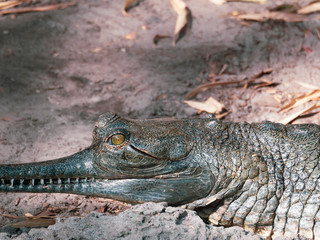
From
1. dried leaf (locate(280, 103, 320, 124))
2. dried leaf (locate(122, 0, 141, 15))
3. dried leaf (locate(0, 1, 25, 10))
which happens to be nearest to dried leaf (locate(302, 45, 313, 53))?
dried leaf (locate(280, 103, 320, 124))

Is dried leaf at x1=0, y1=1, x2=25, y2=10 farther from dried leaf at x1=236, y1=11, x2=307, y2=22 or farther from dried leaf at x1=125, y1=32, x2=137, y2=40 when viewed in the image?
dried leaf at x1=236, y1=11, x2=307, y2=22

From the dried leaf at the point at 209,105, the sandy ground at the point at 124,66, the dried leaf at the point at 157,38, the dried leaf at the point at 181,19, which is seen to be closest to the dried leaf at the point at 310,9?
the sandy ground at the point at 124,66

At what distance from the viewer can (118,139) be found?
3.35 m

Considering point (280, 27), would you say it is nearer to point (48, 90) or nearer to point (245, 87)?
point (245, 87)

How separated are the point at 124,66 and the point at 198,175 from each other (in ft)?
8.66

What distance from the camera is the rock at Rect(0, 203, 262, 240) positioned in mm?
2840

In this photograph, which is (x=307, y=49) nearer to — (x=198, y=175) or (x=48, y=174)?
(x=198, y=175)

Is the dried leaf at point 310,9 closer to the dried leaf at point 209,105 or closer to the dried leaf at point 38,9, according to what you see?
the dried leaf at point 209,105

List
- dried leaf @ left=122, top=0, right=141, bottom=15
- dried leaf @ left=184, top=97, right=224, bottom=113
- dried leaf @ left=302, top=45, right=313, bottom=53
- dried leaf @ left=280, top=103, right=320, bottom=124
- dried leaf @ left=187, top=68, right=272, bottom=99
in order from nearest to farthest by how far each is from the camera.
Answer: dried leaf @ left=280, top=103, right=320, bottom=124, dried leaf @ left=184, top=97, right=224, bottom=113, dried leaf @ left=187, top=68, right=272, bottom=99, dried leaf @ left=302, top=45, right=313, bottom=53, dried leaf @ left=122, top=0, right=141, bottom=15

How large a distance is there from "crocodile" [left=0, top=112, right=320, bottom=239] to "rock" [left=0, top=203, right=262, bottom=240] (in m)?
0.29

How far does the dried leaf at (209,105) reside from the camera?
493cm

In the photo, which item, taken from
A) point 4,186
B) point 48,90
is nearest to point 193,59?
point 48,90

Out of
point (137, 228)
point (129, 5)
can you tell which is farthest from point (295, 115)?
point (129, 5)

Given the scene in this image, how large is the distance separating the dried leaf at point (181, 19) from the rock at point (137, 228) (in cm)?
333
